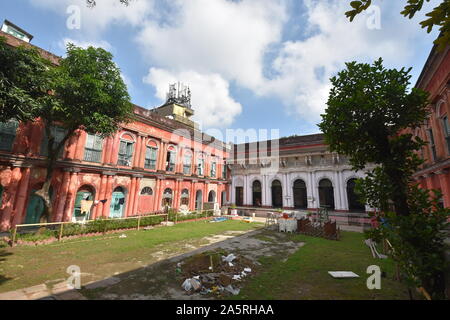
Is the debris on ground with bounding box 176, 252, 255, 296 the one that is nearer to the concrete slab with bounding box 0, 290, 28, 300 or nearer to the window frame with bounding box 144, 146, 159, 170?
the concrete slab with bounding box 0, 290, 28, 300

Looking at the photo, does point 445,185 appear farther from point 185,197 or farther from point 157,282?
point 185,197

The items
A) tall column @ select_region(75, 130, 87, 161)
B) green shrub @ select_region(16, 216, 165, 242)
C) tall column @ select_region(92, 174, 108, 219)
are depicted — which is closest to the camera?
green shrub @ select_region(16, 216, 165, 242)

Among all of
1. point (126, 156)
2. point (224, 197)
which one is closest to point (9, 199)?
point (126, 156)

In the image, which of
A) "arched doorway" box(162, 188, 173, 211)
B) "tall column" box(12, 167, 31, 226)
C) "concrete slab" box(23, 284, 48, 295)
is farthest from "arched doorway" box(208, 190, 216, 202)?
"concrete slab" box(23, 284, 48, 295)

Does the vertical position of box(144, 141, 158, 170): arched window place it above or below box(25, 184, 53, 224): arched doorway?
above

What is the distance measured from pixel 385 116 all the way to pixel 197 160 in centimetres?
1899

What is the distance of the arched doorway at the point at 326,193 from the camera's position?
20.8 meters

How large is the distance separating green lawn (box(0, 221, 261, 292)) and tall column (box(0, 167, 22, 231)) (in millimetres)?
2964

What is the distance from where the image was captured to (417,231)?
3.39 metres

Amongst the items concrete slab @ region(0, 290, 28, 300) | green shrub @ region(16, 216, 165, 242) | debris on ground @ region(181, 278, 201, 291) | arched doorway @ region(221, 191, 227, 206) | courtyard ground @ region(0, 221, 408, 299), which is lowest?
concrete slab @ region(0, 290, 28, 300)

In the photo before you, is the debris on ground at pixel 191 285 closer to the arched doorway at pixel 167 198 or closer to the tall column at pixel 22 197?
the tall column at pixel 22 197

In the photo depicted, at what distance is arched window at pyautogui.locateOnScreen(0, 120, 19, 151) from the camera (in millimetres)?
9633

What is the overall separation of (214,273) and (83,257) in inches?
192
